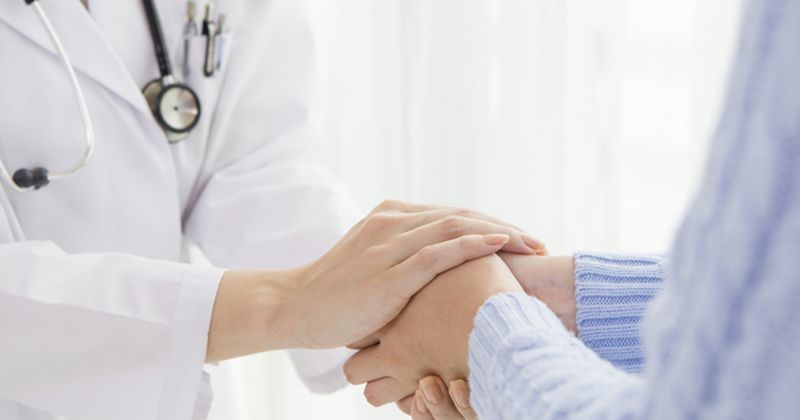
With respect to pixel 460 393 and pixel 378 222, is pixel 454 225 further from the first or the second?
pixel 460 393

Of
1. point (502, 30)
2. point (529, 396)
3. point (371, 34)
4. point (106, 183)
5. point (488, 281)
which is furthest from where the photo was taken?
point (371, 34)

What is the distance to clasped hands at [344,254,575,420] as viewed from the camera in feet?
3.50

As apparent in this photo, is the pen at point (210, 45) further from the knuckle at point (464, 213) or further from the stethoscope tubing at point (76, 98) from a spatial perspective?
the knuckle at point (464, 213)

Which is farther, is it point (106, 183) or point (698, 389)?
point (106, 183)

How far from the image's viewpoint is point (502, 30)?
1829 millimetres

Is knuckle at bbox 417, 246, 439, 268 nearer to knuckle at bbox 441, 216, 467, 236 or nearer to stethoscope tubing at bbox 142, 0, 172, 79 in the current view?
knuckle at bbox 441, 216, 467, 236

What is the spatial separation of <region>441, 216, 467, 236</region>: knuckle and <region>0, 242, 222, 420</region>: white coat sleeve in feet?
0.92

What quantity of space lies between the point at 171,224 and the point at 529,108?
2.42 ft

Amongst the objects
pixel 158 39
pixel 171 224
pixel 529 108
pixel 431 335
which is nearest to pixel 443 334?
pixel 431 335

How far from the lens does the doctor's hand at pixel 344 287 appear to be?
3.73 ft

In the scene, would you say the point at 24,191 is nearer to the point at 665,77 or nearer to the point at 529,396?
the point at 529,396

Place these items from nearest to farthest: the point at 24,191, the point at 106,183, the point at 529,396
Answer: the point at 529,396
the point at 24,191
the point at 106,183

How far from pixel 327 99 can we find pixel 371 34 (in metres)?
0.17

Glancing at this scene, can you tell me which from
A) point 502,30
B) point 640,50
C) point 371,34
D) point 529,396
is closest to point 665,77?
point 640,50
